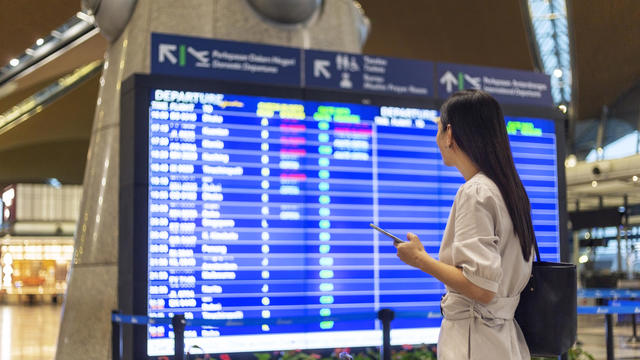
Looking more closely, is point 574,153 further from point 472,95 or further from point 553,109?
point 472,95

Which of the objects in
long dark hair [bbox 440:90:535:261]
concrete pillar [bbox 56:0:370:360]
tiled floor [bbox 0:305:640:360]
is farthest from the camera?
tiled floor [bbox 0:305:640:360]

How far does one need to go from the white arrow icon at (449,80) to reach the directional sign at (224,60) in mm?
1165

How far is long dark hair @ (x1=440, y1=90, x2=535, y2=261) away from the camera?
7.38 ft

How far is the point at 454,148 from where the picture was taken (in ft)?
7.61

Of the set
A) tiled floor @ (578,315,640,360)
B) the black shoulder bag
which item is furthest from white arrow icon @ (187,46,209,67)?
tiled floor @ (578,315,640,360)

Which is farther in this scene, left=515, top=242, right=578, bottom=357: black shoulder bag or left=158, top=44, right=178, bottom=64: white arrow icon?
left=158, top=44, right=178, bottom=64: white arrow icon

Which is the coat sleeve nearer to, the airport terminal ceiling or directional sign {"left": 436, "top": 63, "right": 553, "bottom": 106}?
directional sign {"left": 436, "top": 63, "right": 553, "bottom": 106}

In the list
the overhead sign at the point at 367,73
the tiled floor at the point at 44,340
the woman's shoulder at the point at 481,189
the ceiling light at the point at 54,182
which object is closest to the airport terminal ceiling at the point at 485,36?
the tiled floor at the point at 44,340

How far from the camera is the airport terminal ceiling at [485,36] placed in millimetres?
21781

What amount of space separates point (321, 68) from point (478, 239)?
3.50 meters

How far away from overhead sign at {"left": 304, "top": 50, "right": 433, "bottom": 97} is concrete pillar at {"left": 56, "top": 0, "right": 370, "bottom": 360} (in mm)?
1019

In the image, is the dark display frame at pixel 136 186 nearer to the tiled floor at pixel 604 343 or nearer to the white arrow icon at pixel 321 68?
the white arrow icon at pixel 321 68

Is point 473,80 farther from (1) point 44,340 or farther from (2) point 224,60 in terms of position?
(1) point 44,340

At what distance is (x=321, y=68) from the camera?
5.48m
